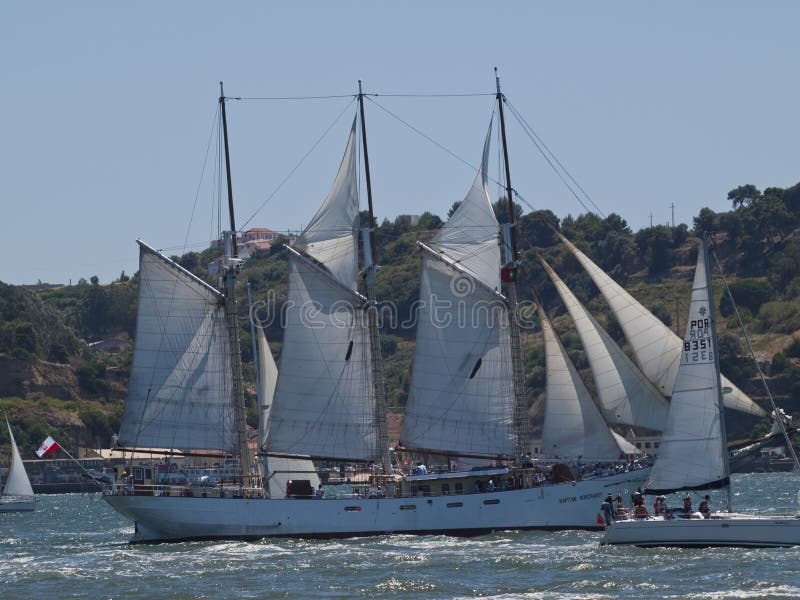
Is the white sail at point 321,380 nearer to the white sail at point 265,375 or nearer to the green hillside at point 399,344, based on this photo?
the white sail at point 265,375

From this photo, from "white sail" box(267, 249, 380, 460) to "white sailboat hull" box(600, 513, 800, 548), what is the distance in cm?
1591

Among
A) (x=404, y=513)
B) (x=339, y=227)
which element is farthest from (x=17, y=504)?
(x=404, y=513)

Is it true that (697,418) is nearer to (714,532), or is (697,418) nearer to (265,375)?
(714,532)

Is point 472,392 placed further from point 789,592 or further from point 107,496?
point 789,592

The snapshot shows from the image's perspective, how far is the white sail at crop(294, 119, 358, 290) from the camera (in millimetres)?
65750

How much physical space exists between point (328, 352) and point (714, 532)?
2084 cm

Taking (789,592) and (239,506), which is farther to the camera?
(239,506)

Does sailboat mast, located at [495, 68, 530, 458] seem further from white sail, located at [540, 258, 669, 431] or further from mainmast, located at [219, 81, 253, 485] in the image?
mainmast, located at [219, 81, 253, 485]

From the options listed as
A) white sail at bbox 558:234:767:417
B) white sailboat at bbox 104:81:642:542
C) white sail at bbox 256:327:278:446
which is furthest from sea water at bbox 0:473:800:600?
white sail at bbox 256:327:278:446

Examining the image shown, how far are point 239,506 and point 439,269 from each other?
43.3 feet

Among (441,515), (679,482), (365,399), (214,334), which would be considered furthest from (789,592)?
(214,334)

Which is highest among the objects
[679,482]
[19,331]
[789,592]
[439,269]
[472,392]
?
[19,331]

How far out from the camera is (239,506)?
64.1 meters

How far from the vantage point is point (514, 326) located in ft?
218
